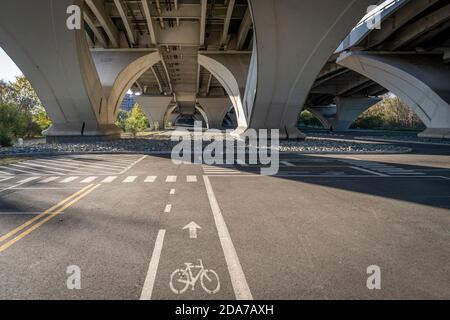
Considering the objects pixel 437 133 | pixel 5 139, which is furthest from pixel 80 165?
pixel 437 133

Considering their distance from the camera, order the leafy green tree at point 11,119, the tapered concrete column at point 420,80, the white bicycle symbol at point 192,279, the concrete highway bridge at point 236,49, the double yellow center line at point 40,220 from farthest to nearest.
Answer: the tapered concrete column at point 420,80, the leafy green tree at point 11,119, the concrete highway bridge at point 236,49, the double yellow center line at point 40,220, the white bicycle symbol at point 192,279

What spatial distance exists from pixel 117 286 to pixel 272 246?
2.47 metres

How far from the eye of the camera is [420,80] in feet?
107

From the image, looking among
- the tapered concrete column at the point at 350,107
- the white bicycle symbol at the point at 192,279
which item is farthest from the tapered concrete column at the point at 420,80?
the white bicycle symbol at the point at 192,279

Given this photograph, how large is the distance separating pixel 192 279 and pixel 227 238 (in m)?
1.52

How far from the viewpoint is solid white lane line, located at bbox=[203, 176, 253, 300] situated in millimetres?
3551

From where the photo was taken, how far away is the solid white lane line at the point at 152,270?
3516mm

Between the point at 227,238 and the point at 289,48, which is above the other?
the point at 289,48

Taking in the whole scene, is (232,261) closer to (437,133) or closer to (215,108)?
(437,133)

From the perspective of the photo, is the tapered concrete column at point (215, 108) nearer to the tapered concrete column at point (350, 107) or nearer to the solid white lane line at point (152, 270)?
the tapered concrete column at point (350, 107)

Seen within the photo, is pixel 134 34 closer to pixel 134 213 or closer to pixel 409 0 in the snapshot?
pixel 409 0

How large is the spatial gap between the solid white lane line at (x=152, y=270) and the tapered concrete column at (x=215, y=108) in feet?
223

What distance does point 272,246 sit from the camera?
495cm
